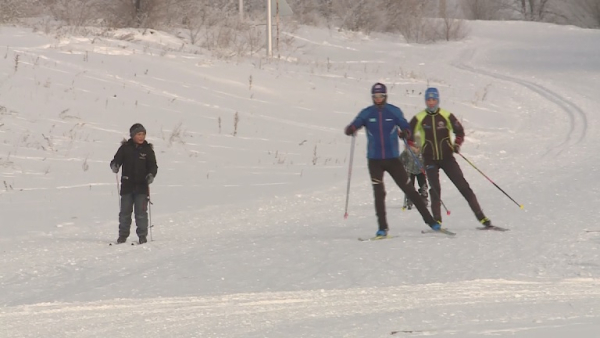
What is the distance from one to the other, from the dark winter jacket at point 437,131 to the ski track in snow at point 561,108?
262 inches

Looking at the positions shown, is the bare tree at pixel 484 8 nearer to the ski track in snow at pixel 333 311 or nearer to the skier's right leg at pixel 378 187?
the skier's right leg at pixel 378 187

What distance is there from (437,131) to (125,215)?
3.73m

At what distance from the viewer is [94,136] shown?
55.4 ft

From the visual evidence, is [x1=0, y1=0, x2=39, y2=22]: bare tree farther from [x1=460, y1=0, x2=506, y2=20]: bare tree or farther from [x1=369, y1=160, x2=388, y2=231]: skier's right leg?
[x1=460, y1=0, x2=506, y2=20]: bare tree

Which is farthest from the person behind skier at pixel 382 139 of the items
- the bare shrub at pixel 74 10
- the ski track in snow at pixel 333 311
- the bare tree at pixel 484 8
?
the bare tree at pixel 484 8

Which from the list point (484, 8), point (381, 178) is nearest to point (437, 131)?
point (381, 178)

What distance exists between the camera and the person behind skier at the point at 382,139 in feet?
34.1

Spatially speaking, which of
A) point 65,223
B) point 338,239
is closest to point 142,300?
point 338,239

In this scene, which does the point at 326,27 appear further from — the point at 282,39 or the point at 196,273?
the point at 196,273

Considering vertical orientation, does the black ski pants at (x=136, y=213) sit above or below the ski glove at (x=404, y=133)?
below

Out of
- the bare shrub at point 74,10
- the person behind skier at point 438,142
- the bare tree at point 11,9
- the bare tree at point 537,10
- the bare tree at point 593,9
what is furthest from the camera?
the bare tree at point 537,10

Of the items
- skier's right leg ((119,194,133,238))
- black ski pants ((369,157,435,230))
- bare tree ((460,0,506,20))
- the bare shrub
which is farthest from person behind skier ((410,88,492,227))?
bare tree ((460,0,506,20))

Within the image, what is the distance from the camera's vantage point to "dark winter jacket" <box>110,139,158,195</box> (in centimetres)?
1070

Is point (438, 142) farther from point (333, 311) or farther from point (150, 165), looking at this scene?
point (333, 311)
